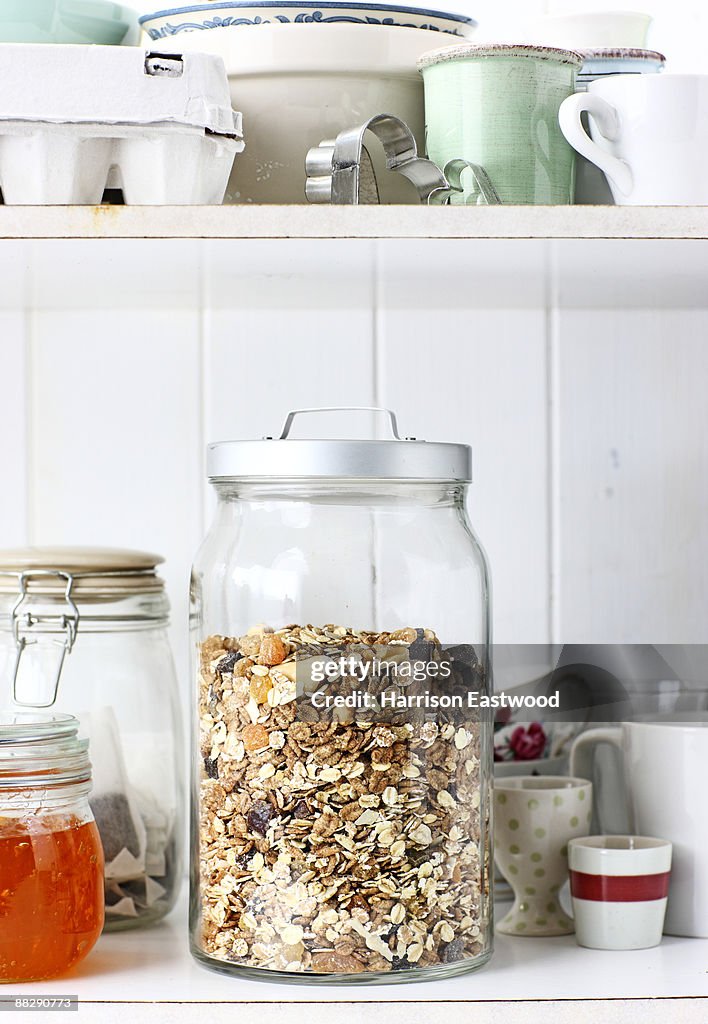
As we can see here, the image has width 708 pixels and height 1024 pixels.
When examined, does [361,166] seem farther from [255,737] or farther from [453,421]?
[255,737]

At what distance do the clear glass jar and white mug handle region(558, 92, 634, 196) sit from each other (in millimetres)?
406

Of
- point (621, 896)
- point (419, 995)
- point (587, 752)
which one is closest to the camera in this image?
point (419, 995)

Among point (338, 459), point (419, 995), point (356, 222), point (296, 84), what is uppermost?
point (296, 84)

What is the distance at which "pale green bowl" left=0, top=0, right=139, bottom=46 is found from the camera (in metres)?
0.75

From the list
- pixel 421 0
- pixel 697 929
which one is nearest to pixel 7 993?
pixel 697 929

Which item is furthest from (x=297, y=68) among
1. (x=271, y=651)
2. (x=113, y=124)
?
(x=271, y=651)

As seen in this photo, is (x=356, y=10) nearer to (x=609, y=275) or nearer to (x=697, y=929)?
(x=609, y=275)

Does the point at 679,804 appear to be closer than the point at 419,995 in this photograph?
No

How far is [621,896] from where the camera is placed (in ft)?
2.44

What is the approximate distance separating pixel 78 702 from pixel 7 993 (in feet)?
0.71

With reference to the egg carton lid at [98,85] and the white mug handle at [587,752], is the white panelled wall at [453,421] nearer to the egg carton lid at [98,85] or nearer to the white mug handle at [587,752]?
the white mug handle at [587,752]

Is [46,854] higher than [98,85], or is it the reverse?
[98,85]

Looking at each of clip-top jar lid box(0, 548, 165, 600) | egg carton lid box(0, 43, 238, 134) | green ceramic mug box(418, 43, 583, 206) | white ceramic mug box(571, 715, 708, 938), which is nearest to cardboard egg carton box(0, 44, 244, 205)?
egg carton lid box(0, 43, 238, 134)

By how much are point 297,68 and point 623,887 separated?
57 cm
